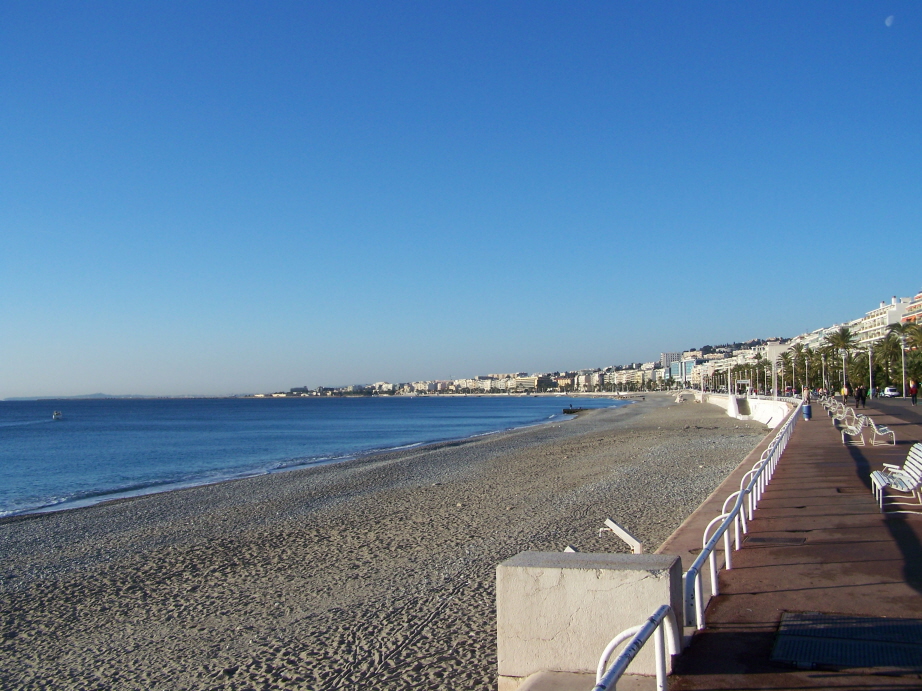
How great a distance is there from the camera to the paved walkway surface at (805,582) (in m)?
3.71

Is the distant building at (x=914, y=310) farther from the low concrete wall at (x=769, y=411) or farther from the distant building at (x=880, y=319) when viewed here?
the low concrete wall at (x=769, y=411)

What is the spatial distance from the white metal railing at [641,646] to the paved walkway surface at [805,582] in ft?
0.95

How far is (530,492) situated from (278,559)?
25.5ft

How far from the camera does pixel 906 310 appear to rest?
4801 inches

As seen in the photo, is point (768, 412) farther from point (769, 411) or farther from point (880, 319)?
point (880, 319)

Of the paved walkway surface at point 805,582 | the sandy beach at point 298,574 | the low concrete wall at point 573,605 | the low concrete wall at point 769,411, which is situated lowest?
the sandy beach at point 298,574

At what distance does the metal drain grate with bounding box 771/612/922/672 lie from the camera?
3854 mm

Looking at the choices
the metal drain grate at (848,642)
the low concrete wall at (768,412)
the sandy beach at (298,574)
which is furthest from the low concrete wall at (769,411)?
the metal drain grate at (848,642)

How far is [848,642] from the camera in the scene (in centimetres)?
418

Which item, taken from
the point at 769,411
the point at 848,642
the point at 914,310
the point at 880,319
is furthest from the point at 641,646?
the point at 880,319

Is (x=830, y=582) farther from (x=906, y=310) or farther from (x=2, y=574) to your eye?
(x=906, y=310)

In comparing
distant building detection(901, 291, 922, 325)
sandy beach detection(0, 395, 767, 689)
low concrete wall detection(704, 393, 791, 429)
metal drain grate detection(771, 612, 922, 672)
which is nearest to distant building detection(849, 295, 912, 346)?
distant building detection(901, 291, 922, 325)

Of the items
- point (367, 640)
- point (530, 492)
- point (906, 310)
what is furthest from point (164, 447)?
point (906, 310)

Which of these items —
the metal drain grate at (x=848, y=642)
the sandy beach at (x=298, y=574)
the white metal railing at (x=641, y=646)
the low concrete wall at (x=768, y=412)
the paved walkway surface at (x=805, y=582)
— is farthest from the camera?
the low concrete wall at (x=768, y=412)
